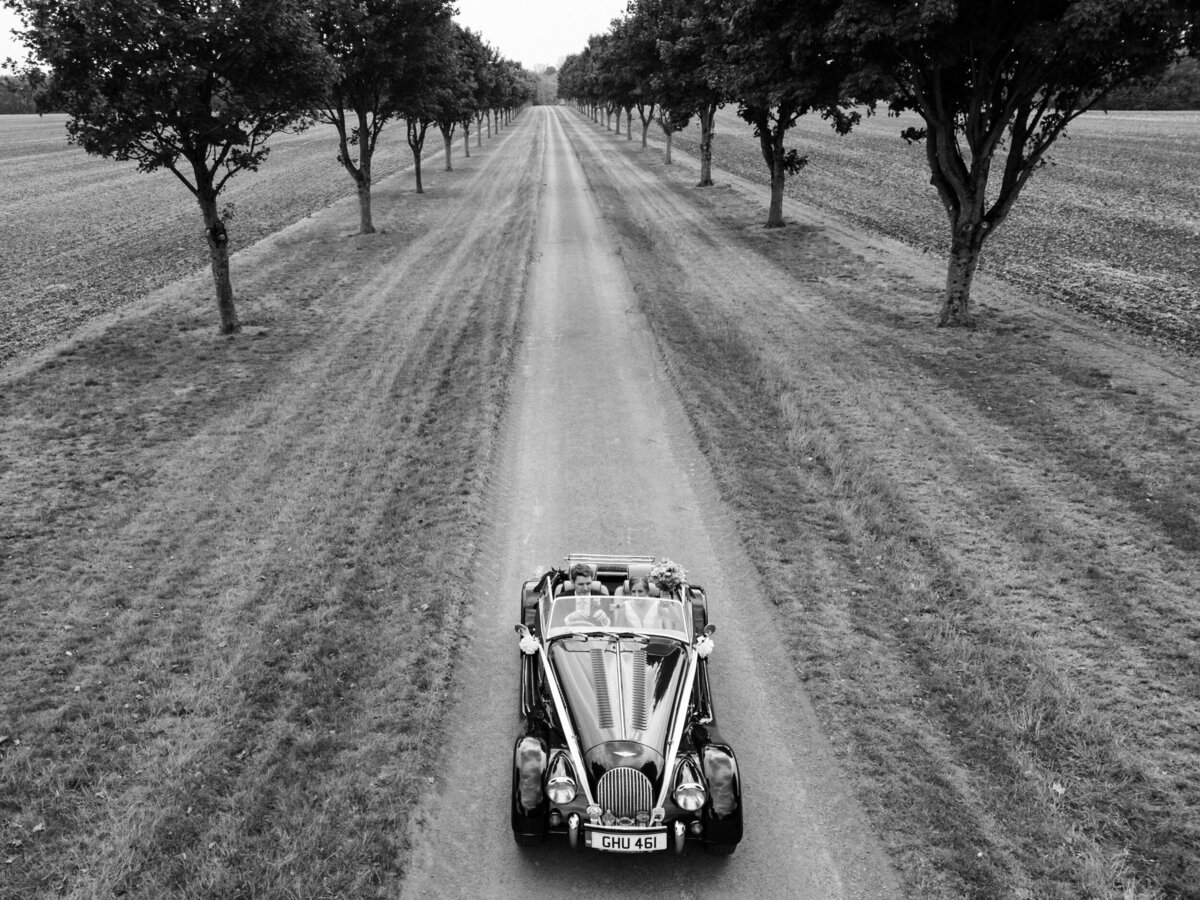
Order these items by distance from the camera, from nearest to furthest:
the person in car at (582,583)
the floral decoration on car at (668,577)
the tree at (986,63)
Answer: the person in car at (582,583) → the floral decoration on car at (668,577) → the tree at (986,63)

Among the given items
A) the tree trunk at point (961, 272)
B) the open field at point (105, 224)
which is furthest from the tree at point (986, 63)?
the open field at point (105, 224)

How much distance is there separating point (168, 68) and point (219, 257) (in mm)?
4392

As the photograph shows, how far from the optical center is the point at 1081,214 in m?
34.1

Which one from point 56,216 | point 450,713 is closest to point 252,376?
point 450,713

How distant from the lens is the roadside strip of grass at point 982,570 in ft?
22.4

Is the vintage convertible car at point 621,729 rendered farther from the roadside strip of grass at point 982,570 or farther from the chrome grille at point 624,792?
the roadside strip of grass at point 982,570

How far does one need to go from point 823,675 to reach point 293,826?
5.46 meters

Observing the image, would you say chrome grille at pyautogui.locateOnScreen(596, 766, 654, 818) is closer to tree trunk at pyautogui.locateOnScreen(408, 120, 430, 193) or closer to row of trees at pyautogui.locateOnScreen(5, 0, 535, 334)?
row of trees at pyautogui.locateOnScreen(5, 0, 535, 334)

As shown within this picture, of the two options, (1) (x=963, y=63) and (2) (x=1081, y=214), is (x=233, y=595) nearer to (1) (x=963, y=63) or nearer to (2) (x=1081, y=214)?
(1) (x=963, y=63)

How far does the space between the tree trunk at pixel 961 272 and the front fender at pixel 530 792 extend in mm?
16657

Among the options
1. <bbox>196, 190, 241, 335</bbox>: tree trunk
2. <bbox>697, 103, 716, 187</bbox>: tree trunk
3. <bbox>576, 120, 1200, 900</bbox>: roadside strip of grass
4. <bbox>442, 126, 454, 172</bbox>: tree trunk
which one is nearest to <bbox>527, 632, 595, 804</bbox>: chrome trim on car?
<bbox>576, 120, 1200, 900</bbox>: roadside strip of grass

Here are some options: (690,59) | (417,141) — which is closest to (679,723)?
(690,59)

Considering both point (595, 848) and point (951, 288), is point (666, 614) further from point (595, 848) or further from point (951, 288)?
point (951, 288)

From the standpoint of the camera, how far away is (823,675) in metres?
8.56
